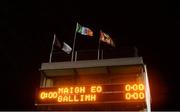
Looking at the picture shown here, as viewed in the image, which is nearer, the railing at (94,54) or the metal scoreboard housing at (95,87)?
the metal scoreboard housing at (95,87)

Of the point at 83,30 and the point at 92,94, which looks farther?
the point at 83,30

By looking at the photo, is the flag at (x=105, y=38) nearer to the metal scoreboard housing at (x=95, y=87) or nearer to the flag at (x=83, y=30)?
the flag at (x=83, y=30)

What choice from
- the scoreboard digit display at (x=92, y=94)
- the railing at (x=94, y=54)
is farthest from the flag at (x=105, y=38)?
the scoreboard digit display at (x=92, y=94)

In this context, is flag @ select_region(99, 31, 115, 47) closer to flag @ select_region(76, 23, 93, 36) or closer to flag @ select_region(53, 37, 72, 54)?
flag @ select_region(76, 23, 93, 36)

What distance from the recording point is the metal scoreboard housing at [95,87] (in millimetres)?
12180

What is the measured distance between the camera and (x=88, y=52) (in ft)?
51.4

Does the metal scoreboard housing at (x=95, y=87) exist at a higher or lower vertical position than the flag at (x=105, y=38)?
lower

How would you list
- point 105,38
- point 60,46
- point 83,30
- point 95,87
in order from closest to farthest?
point 95,87, point 60,46, point 105,38, point 83,30

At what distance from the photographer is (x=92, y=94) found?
1248cm

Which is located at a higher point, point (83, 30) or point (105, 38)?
point (83, 30)

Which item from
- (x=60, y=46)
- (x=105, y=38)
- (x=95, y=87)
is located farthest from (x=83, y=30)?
(x=95, y=87)

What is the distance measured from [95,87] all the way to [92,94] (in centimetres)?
33

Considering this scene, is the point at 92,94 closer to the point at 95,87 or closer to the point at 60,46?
the point at 95,87

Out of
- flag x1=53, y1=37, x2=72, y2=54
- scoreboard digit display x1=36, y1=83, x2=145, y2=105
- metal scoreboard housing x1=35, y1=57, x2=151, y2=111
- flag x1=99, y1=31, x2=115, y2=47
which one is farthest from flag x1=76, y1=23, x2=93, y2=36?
scoreboard digit display x1=36, y1=83, x2=145, y2=105
